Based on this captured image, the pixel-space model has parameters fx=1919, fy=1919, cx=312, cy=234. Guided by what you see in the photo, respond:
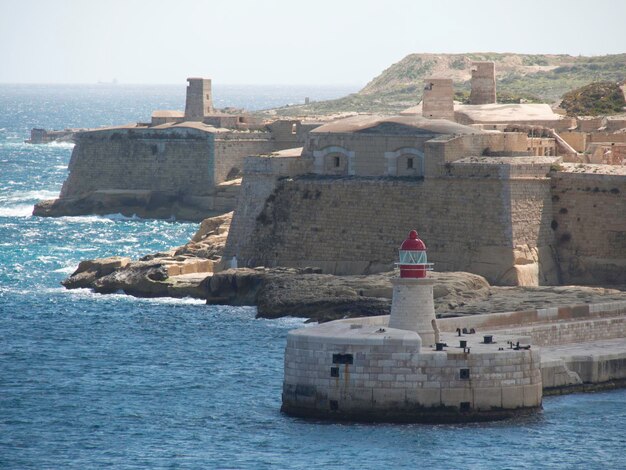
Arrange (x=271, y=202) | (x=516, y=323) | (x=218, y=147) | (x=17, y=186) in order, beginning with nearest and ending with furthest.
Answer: (x=516, y=323), (x=271, y=202), (x=218, y=147), (x=17, y=186)

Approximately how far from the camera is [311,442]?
3052 centimetres

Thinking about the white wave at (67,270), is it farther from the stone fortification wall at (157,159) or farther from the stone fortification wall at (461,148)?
the stone fortification wall at (157,159)

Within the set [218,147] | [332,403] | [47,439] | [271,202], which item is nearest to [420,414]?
[332,403]

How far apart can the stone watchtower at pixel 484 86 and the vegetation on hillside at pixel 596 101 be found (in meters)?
5.19

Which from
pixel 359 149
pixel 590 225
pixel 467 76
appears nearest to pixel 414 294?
pixel 590 225

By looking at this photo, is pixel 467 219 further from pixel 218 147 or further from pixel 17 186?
pixel 17 186

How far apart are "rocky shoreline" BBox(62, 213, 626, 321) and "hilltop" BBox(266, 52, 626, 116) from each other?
2472 inches

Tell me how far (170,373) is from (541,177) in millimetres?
12863

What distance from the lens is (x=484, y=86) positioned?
65750mm

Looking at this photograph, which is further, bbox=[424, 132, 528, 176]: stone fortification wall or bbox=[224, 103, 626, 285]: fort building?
bbox=[424, 132, 528, 176]: stone fortification wall

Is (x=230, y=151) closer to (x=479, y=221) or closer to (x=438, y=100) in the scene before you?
(x=438, y=100)

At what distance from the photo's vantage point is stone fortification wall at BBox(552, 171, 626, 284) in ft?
151

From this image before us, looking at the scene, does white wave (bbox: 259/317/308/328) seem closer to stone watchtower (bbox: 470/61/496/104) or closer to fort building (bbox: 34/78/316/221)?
stone watchtower (bbox: 470/61/496/104)

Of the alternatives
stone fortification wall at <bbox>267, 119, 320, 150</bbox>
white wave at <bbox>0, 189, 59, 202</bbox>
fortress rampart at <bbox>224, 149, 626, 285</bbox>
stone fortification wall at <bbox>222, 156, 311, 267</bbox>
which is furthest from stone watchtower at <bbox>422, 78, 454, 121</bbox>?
white wave at <bbox>0, 189, 59, 202</bbox>
